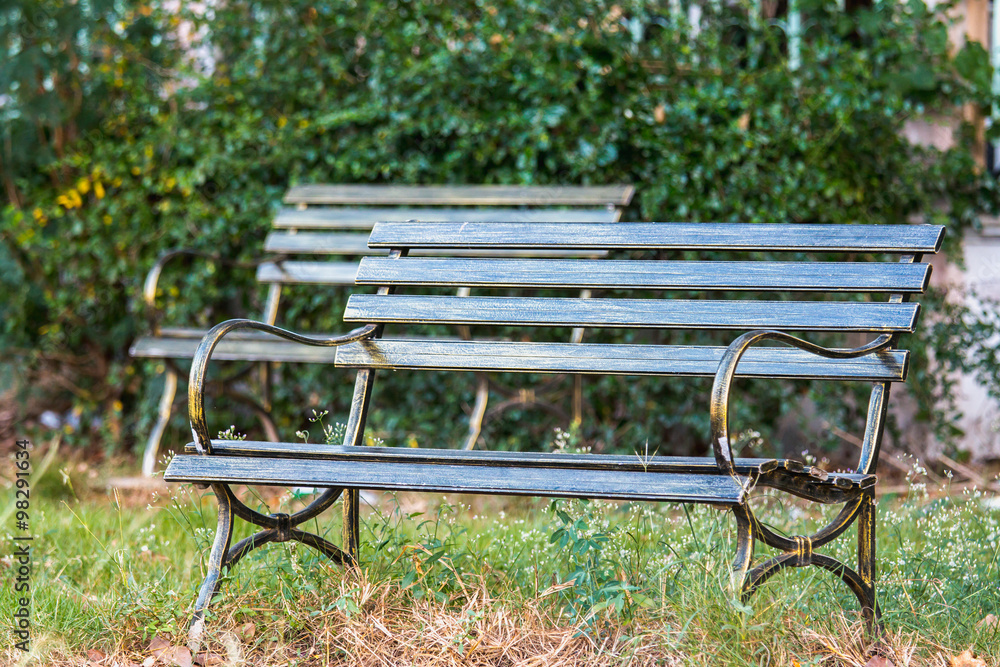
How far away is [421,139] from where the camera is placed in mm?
3930

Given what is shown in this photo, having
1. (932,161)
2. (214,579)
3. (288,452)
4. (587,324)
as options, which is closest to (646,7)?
(932,161)

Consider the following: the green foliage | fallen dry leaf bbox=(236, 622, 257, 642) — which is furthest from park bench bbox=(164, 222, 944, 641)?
the green foliage

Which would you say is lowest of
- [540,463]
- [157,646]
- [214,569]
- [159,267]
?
[157,646]

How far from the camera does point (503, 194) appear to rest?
357cm

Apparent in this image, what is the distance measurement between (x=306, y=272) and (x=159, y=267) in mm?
577

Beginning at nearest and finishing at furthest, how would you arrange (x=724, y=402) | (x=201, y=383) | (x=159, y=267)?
1. (x=724, y=402)
2. (x=201, y=383)
3. (x=159, y=267)

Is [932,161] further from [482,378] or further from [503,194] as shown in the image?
[482,378]

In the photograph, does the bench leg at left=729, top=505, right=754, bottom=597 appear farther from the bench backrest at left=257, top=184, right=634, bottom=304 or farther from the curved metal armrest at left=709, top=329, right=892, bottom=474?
the bench backrest at left=257, top=184, right=634, bottom=304

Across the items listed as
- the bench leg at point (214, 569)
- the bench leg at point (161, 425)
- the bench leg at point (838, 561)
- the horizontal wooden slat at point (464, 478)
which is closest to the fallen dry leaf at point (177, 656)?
the bench leg at point (214, 569)

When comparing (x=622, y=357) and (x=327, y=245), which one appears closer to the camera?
(x=622, y=357)

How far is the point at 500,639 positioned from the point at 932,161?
317 cm

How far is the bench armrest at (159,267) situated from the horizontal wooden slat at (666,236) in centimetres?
139

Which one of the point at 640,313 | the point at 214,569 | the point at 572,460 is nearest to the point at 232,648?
the point at 214,569

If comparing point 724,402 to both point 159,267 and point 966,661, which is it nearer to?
point 966,661
